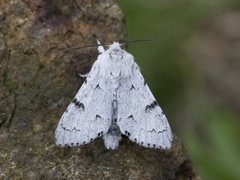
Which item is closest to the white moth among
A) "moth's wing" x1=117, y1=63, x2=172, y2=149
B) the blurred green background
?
"moth's wing" x1=117, y1=63, x2=172, y2=149

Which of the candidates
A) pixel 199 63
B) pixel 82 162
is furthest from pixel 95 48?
pixel 199 63

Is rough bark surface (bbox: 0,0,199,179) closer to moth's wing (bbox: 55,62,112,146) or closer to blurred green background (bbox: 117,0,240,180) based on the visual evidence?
moth's wing (bbox: 55,62,112,146)

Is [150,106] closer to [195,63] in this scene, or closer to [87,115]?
[87,115]

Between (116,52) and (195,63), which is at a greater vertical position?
(116,52)

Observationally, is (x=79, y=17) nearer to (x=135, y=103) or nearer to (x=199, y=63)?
(x=135, y=103)

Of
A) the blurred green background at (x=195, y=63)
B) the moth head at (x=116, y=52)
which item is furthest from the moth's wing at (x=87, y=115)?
the blurred green background at (x=195, y=63)

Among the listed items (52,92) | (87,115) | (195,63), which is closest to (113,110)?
(87,115)
